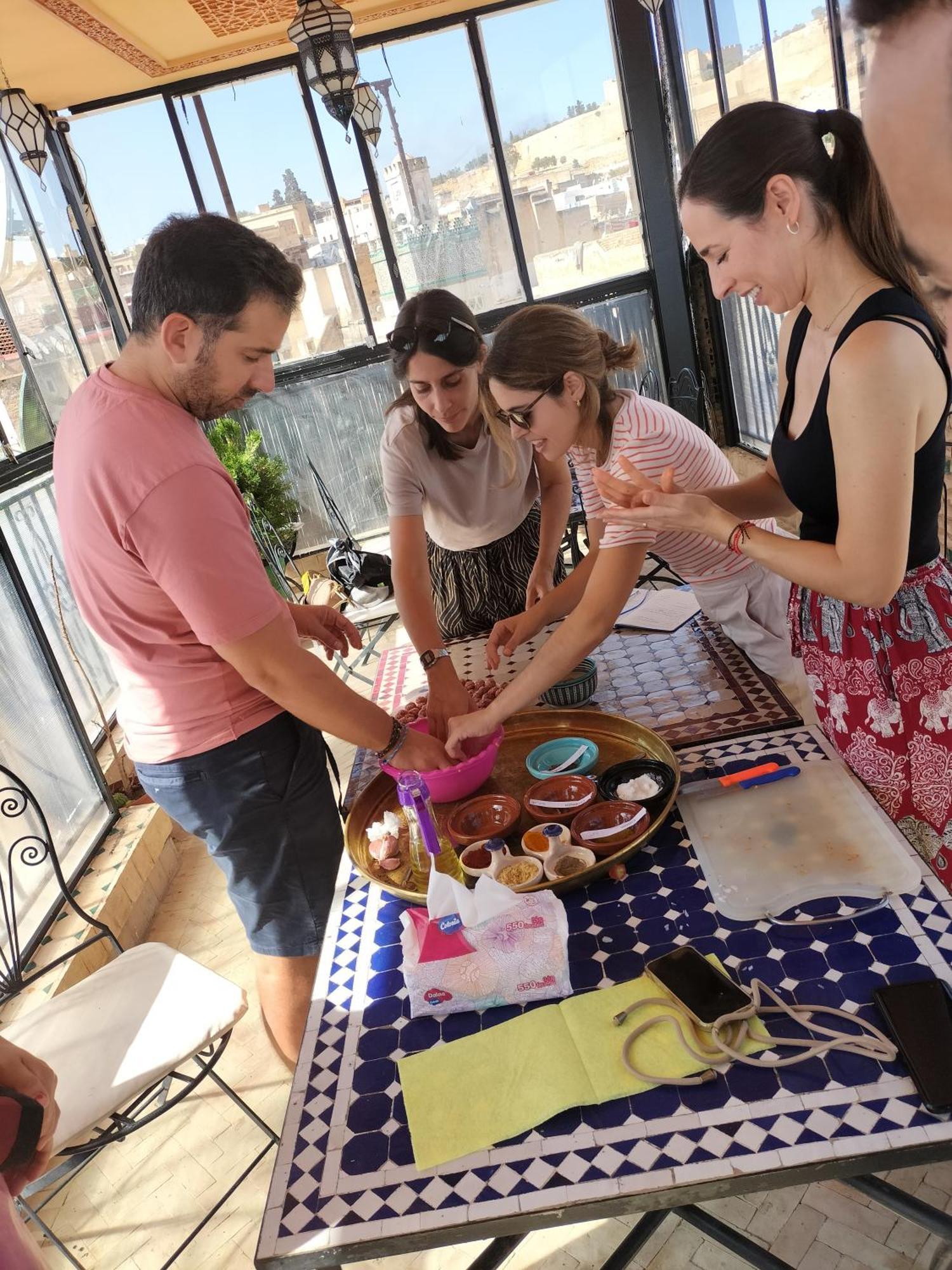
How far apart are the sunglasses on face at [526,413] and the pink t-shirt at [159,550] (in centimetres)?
64

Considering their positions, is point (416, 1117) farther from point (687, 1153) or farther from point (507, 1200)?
point (687, 1153)

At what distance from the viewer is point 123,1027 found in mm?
1884

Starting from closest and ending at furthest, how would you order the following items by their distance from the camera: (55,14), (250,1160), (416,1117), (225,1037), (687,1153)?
(687,1153)
(416,1117)
(225,1037)
(250,1160)
(55,14)

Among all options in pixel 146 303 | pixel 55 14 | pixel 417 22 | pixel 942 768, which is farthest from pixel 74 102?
pixel 942 768

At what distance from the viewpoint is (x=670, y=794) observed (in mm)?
1439

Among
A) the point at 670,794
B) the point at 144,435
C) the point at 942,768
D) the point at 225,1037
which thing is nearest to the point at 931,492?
the point at 942,768

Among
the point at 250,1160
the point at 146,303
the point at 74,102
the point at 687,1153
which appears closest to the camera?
the point at 687,1153

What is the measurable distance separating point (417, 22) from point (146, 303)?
6068 millimetres

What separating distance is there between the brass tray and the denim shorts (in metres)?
0.13

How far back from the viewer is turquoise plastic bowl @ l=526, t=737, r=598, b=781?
1.63m

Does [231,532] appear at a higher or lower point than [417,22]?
lower

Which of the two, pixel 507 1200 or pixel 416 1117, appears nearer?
pixel 507 1200

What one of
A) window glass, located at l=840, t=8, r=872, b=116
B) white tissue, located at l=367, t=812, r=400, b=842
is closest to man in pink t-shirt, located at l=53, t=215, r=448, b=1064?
white tissue, located at l=367, t=812, r=400, b=842

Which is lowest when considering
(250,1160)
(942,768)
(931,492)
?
(250,1160)
